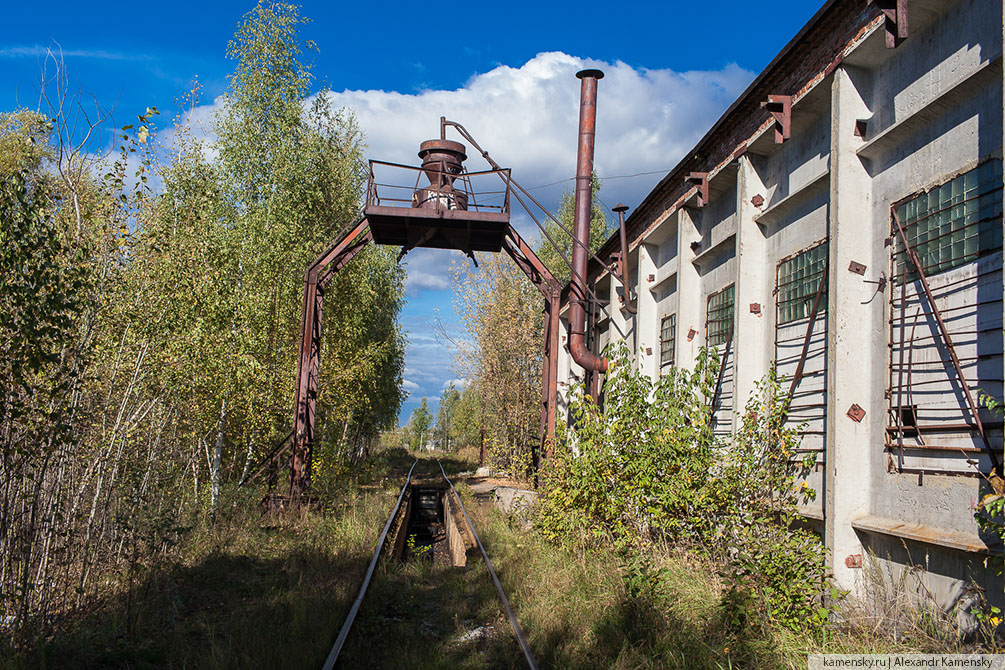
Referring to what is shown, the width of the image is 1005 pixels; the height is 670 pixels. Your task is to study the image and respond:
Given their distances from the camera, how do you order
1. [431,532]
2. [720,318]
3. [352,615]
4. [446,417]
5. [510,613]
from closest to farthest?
[352,615] < [510,613] < [720,318] < [431,532] < [446,417]

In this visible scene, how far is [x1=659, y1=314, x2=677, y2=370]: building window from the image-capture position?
13883mm

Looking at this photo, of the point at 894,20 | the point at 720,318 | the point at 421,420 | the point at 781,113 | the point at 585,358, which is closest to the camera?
the point at 894,20

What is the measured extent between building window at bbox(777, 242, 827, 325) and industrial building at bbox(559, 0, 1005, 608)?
0.09 feet

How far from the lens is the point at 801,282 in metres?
8.88

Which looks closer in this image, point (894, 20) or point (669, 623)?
point (894, 20)

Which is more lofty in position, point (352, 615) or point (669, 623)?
point (669, 623)

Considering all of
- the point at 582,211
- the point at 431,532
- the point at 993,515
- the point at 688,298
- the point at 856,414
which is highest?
the point at 582,211

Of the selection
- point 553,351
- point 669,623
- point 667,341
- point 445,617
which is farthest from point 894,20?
point 553,351

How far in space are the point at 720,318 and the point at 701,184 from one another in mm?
2237

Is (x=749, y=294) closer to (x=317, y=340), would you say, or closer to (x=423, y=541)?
(x=317, y=340)

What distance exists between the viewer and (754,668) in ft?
18.7

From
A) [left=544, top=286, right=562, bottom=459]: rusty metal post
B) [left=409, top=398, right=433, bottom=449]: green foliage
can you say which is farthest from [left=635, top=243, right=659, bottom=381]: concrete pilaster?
[left=409, top=398, right=433, bottom=449]: green foliage

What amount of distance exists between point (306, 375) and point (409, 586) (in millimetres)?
6616

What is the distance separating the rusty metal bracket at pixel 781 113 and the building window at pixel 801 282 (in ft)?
4.72
